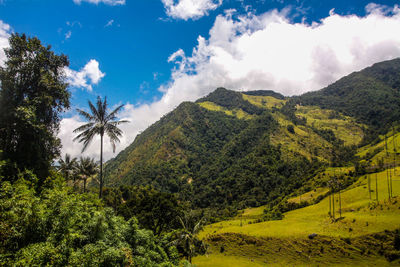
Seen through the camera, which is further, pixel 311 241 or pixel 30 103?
pixel 311 241

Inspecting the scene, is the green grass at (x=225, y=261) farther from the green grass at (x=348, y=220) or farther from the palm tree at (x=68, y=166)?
the palm tree at (x=68, y=166)

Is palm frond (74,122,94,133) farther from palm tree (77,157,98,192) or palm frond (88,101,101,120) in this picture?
palm tree (77,157,98,192)

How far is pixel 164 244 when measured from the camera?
2016cm

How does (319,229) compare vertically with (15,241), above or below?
below

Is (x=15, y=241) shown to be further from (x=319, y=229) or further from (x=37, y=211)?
(x=319, y=229)

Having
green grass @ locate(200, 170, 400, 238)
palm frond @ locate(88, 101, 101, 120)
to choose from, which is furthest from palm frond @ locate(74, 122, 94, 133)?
green grass @ locate(200, 170, 400, 238)

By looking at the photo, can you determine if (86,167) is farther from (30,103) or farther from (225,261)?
(225,261)

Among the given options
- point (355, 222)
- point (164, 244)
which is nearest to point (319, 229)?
point (355, 222)

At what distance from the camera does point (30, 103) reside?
16.8m

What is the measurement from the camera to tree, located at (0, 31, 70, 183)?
15773 millimetres

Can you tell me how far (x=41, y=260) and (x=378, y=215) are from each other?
2776 inches

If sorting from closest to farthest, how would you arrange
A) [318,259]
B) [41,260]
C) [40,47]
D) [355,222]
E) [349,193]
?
[41,260]
[40,47]
[318,259]
[355,222]
[349,193]

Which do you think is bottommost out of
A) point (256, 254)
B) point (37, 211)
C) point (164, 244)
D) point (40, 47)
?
point (256, 254)

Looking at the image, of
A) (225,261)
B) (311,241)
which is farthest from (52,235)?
(311,241)
